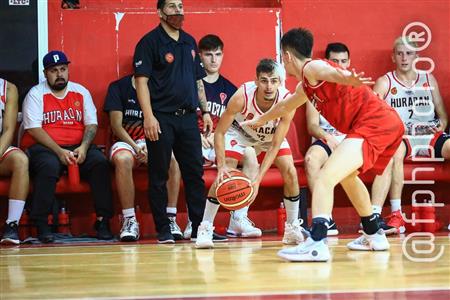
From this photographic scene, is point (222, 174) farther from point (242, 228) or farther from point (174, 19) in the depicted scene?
point (242, 228)

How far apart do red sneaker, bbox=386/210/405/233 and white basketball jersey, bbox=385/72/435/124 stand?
47.0 inches

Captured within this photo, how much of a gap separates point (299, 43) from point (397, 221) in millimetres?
3113

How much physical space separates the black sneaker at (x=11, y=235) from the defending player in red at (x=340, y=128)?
2.88 meters

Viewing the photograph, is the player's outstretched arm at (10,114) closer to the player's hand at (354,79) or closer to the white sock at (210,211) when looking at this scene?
the white sock at (210,211)

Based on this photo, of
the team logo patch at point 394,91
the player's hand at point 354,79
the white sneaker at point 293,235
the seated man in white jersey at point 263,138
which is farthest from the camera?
the team logo patch at point 394,91

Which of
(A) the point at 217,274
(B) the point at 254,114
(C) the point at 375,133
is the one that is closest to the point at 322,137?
(B) the point at 254,114

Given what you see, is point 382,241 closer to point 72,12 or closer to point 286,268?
point 286,268

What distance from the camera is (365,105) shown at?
631 cm

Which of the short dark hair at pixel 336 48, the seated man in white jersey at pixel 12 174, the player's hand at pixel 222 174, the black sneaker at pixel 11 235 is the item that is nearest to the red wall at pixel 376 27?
the short dark hair at pixel 336 48

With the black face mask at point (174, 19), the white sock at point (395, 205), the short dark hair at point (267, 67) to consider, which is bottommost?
the white sock at point (395, 205)

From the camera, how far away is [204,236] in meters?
7.24

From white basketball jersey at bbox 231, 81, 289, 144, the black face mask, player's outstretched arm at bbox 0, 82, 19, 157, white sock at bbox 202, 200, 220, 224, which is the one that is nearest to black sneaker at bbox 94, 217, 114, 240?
player's outstretched arm at bbox 0, 82, 19, 157

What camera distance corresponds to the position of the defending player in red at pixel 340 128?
5.84 meters

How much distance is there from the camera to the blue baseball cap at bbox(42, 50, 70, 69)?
342 inches
